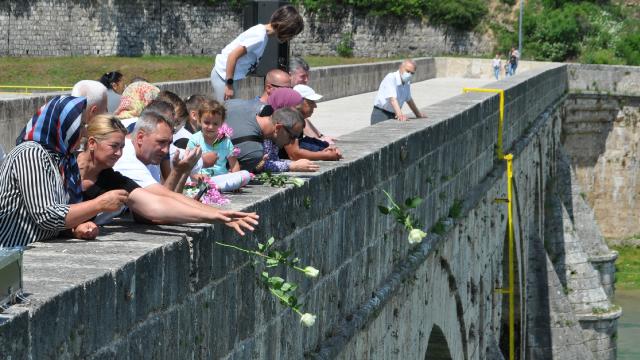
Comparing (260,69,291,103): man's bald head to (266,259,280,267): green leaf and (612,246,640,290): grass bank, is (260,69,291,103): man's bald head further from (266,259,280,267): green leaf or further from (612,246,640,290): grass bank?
(612,246,640,290): grass bank

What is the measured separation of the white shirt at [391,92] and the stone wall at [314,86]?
2.34 meters

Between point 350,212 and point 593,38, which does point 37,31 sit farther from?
point 350,212

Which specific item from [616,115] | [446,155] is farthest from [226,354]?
[616,115]

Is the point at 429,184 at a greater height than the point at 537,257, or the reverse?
the point at 429,184

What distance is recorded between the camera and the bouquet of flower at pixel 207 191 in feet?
17.1

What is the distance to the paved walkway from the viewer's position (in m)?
15.9

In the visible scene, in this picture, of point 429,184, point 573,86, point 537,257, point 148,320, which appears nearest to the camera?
point 148,320

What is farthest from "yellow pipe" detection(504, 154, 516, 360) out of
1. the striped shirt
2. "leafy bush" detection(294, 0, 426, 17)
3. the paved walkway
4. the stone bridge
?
"leafy bush" detection(294, 0, 426, 17)

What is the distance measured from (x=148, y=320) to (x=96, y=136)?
0.85 m

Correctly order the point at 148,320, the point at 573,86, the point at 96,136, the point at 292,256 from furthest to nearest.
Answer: the point at 573,86
the point at 292,256
the point at 96,136
the point at 148,320

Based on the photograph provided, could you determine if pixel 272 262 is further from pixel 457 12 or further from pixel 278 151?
pixel 457 12

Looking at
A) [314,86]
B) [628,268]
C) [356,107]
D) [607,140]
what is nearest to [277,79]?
[356,107]

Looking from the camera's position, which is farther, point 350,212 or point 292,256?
point 350,212

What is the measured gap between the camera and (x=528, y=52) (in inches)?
2069
